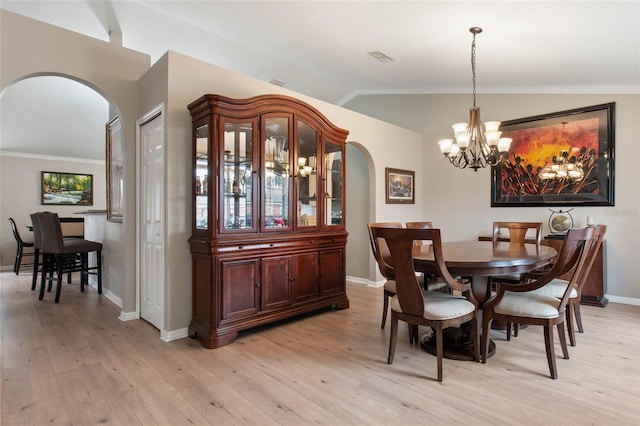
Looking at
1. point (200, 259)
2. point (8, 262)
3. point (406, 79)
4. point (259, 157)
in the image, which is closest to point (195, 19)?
point (259, 157)

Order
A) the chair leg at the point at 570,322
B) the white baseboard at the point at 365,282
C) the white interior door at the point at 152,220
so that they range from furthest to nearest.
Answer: the white baseboard at the point at 365,282 → the white interior door at the point at 152,220 → the chair leg at the point at 570,322

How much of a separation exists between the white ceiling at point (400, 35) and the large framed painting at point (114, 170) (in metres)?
1.12

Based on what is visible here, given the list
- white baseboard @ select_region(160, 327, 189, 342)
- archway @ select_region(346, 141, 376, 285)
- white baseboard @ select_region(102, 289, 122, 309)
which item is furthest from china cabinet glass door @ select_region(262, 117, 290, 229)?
white baseboard @ select_region(102, 289, 122, 309)

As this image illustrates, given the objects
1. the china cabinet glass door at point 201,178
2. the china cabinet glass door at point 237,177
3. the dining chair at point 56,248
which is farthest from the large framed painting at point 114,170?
the china cabinet glass door at point 237,177

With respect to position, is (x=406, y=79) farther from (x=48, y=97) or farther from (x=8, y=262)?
(x=8, y=262)

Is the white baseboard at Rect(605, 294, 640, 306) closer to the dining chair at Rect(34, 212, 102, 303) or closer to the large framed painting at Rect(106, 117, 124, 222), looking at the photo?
the large framed painting at Rect(106, 117, 124, 222)

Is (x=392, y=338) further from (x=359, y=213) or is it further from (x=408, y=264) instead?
(x=359, y=213)

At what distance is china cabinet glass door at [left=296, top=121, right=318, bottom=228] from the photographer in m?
3.62

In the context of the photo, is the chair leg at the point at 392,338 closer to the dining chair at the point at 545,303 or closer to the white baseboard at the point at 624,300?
the dining chair at the point at 545,303

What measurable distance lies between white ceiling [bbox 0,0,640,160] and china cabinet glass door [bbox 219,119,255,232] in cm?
137

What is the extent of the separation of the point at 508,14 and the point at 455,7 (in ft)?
1.58

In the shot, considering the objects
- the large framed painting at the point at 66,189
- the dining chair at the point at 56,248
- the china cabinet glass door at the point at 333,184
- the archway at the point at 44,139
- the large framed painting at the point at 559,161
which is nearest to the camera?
the china cabinet glass door at the point at 333,184

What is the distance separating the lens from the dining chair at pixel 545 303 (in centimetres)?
234

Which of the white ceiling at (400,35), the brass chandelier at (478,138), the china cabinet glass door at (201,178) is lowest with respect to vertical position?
the china cabinet glass door at (201,178)
